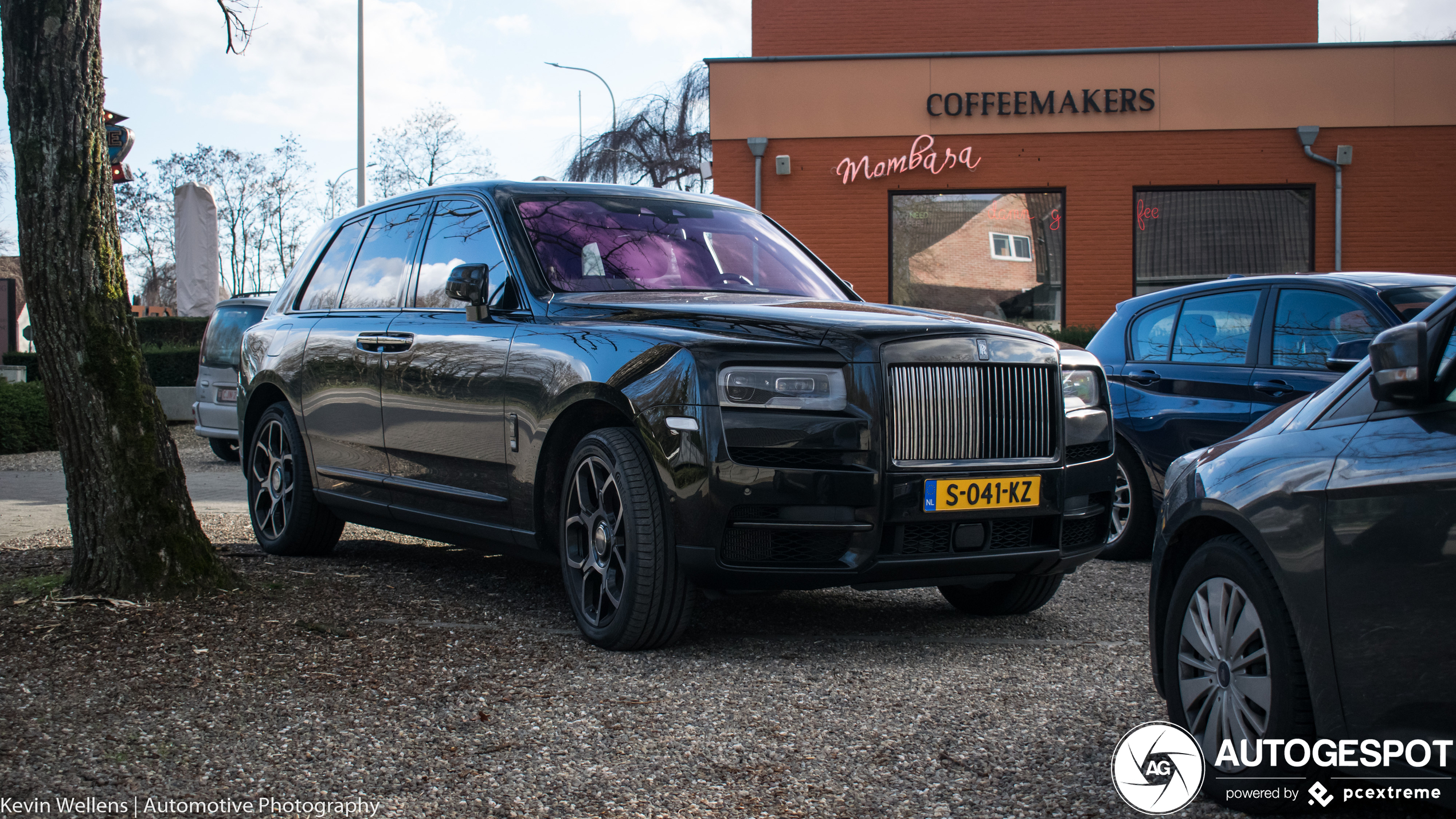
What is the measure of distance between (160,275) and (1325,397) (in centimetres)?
5048

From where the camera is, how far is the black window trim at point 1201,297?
266 inches

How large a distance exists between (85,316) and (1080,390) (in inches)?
150

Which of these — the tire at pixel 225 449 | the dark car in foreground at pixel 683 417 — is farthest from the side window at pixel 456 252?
the tire at pixel 225 449

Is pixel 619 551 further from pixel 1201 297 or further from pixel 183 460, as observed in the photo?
pixel 183 460

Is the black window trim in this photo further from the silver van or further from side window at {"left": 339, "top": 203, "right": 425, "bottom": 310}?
the silver van

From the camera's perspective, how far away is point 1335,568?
2.70 m

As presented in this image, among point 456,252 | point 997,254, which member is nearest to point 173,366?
point 997,254

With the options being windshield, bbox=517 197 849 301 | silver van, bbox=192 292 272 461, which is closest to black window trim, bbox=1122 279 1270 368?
windshield, bbox=517 197 849 301

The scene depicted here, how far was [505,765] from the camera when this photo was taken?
133 inches

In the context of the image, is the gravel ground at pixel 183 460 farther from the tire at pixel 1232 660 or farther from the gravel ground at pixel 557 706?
the tire at pixel 1232 660

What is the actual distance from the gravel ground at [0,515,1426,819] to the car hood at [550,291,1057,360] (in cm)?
113

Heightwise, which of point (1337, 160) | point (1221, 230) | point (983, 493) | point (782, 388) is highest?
point (1337, 160)

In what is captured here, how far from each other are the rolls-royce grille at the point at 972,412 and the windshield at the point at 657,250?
1.22 m

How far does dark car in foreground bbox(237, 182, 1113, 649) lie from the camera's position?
4.31 m
